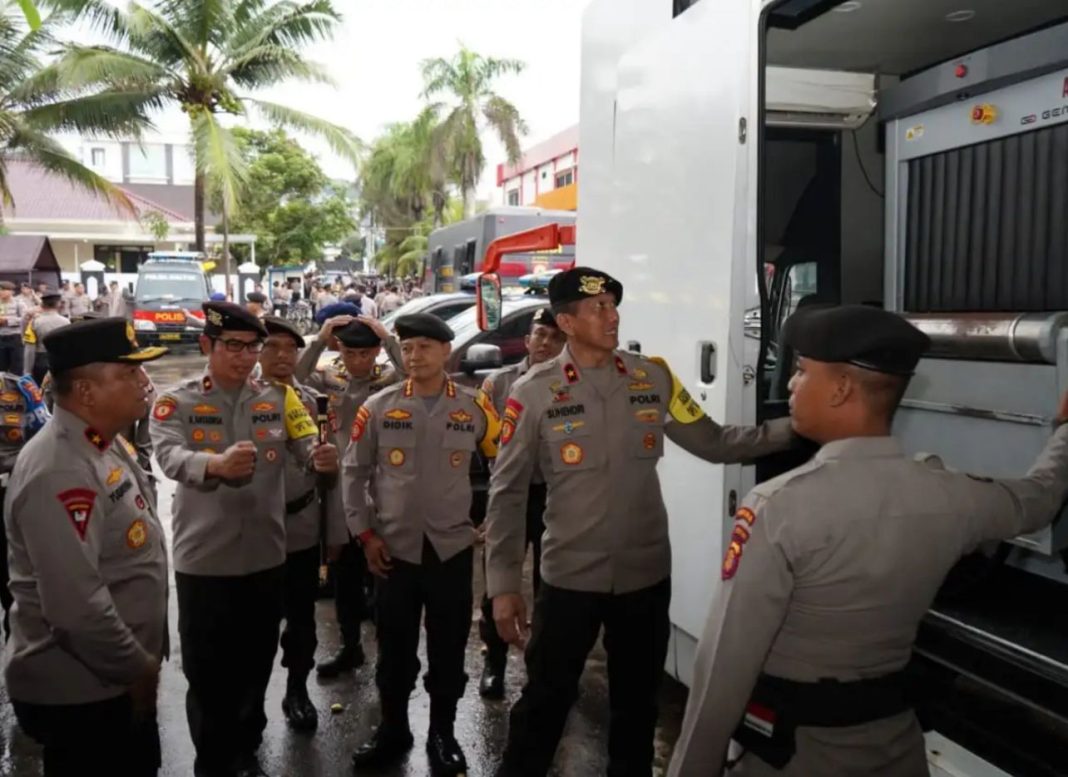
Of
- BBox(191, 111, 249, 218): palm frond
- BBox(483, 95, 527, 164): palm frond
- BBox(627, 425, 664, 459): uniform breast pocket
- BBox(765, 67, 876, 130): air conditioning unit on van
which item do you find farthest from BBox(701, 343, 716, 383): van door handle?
BBox(483, 95, 527, 164): palm frond

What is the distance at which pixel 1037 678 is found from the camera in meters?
2.18

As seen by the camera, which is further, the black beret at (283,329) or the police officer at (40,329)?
the police officer at (40,329)

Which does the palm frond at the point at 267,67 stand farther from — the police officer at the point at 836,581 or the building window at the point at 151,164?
the building window at the point at 151,164

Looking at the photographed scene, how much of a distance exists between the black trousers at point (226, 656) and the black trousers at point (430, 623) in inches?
17.5

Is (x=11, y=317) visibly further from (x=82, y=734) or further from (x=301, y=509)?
(x=82, y=734)

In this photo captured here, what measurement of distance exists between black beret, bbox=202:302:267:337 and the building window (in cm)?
6473

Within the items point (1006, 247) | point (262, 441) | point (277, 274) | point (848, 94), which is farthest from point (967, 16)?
point (277, 274)

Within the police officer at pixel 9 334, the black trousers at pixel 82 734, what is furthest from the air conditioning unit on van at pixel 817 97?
the police officer at pixel 9 334

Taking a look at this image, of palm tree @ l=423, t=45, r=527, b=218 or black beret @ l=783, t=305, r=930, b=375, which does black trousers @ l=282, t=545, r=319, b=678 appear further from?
palm tree @ l=423, t=45, r=527, b=218

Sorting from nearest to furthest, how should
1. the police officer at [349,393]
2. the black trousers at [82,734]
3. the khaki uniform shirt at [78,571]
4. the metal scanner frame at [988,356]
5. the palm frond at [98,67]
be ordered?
the khaki uniform shirt at [78,571], the black trousers at [82,734], the metal scanner frame at [988,356], the police officer at [349,393], the palm frond at [98,67]

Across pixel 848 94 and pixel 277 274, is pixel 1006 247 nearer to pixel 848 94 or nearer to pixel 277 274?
pixel 848 94

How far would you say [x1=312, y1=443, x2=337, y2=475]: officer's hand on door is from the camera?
3.68 meters

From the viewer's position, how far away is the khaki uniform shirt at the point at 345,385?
4.91 metres

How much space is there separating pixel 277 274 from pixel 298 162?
6.23 m
